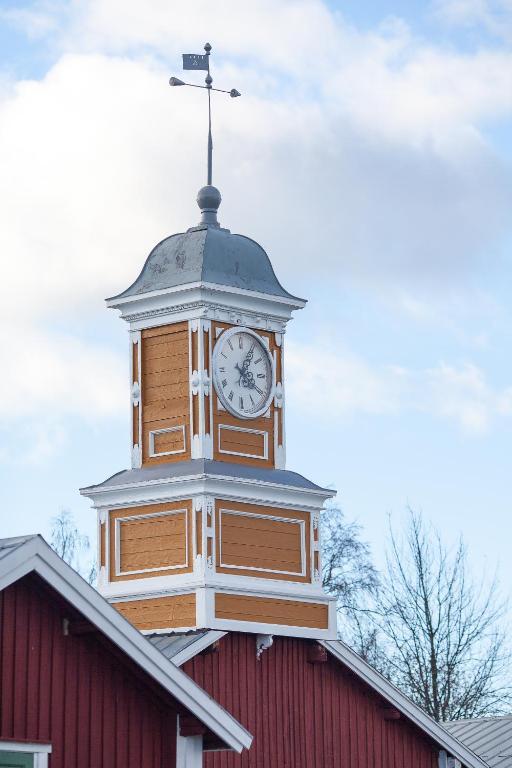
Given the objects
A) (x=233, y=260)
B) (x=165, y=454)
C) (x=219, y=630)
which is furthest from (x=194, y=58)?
(x=219, y=630)

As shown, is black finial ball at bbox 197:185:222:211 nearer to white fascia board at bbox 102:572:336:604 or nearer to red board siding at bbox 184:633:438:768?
white fascia board at bbox 102:572:336:604

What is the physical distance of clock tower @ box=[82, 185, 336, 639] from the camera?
92.3 feet

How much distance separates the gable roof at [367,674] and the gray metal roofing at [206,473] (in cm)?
234

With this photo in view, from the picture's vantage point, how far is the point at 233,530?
93.2 ft

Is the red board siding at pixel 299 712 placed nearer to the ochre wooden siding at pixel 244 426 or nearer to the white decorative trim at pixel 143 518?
the white decorative trim at pixel 143 518

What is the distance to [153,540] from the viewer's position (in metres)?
28.6

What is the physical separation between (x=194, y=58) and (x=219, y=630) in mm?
9143

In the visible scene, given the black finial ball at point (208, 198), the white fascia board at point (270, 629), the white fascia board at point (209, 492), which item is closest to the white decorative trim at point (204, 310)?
the black finial ball at point (208, 198)

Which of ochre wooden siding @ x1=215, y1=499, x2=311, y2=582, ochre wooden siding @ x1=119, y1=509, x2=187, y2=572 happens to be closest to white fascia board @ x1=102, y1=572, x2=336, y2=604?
ochre wooden siding @ x1=215, y1=499, x2=311, y2=582

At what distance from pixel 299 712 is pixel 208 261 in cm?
683

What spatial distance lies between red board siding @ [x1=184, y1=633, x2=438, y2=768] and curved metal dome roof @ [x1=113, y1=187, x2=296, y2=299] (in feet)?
17.6

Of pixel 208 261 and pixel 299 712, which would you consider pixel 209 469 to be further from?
pixel 299 712

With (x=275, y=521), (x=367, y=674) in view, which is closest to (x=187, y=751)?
(x=275, y=521)

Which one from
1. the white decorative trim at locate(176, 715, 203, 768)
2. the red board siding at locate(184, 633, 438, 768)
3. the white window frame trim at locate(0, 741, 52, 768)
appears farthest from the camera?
the red board siding at locate(184, 633, 438, 768)
